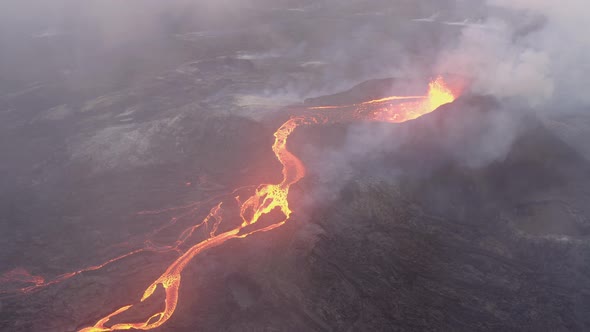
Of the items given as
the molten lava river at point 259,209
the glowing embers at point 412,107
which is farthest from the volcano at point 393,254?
the glowing embers at point 412,107

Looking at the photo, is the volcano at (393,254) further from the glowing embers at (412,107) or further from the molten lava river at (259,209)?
the glowing embers at (412,107)

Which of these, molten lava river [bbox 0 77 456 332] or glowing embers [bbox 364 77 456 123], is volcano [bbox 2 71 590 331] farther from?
glowing embers [bbox 364 77 456 123]

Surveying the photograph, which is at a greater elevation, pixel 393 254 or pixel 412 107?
pixel 412 107

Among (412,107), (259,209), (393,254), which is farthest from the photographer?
(412,107)

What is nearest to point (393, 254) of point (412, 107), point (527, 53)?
point (412, 107)

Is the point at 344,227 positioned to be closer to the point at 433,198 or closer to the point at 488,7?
the point at 433,198

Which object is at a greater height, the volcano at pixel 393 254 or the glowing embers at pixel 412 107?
the glowing embers at pixel 412 107

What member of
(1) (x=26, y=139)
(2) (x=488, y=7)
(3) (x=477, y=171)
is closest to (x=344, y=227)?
(3) (x=477, y=171)

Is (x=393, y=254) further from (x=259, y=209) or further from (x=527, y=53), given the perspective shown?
(x=527, y=53)
